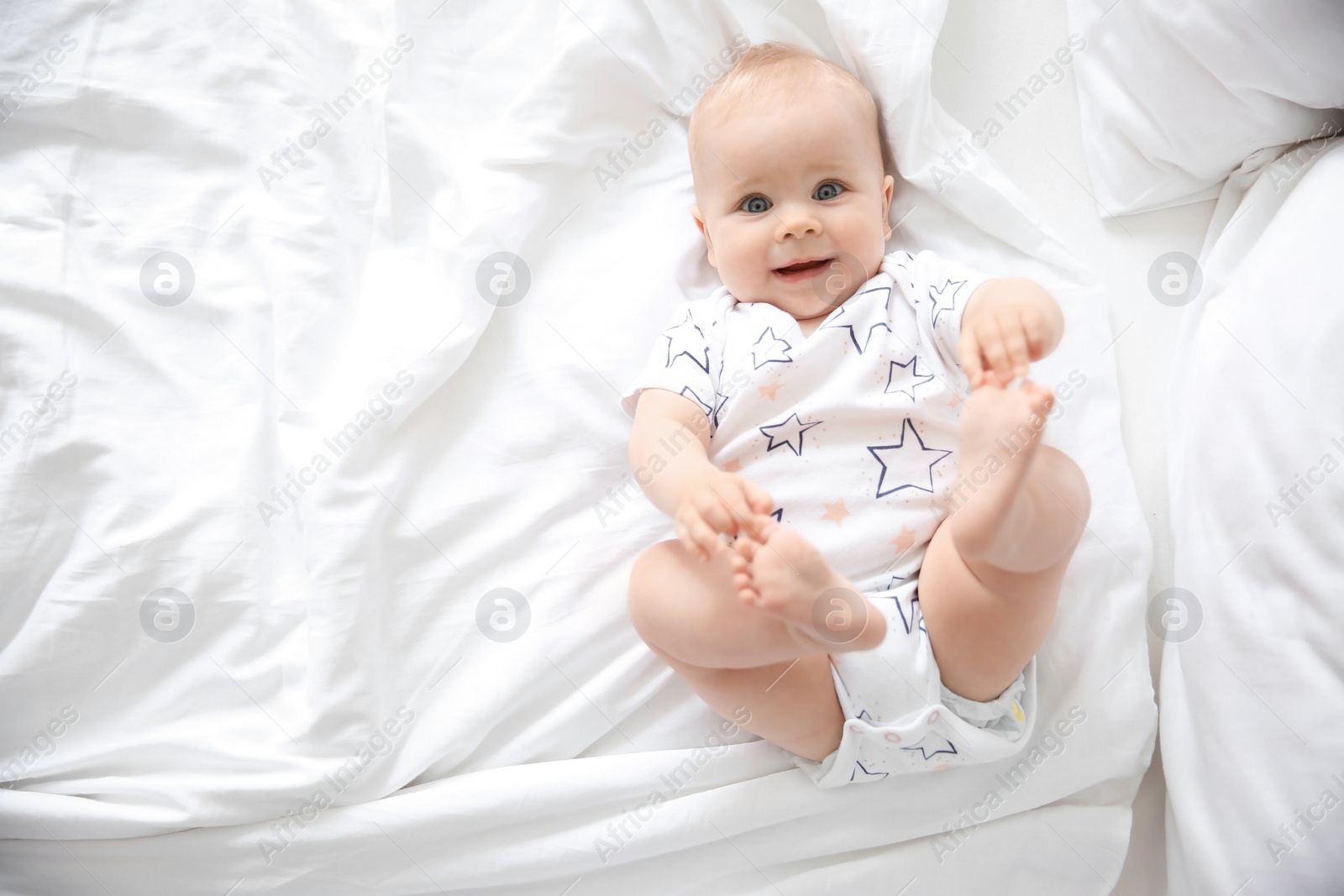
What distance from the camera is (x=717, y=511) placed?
858 mm

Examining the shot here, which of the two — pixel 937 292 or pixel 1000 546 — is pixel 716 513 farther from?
pixel 937 292

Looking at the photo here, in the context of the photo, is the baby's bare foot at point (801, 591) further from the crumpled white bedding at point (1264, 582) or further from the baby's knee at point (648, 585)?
the crumpled white bedding at point (1264, 582)

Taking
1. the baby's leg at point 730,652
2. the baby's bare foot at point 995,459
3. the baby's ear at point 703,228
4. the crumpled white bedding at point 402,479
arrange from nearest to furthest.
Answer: the baby's bare foot at point 995,459, the baby's leg at point 730,652, the crumpled white bedding at point 402,479, the baby's ear at point 703,228

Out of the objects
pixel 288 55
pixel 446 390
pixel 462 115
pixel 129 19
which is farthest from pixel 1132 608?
pixel 129 19

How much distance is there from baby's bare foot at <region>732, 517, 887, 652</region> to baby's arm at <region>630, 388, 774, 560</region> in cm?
3

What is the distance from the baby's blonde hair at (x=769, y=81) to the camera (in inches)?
45.0

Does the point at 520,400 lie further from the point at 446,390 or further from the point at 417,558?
the point at 417,558

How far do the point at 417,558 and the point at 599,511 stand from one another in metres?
0.24

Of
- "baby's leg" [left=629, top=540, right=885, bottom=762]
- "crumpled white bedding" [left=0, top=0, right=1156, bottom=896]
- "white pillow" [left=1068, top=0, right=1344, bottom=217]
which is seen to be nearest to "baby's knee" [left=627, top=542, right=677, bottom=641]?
"baby's leg" [left=629, top=540, right=885, bottom=762]

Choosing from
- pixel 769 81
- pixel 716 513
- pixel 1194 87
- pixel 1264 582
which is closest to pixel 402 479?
pixel 716 513

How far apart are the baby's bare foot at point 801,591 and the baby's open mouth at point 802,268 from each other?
42 centimetres

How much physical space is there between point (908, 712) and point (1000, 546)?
9.4 inches

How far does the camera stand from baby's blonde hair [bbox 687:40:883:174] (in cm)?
114

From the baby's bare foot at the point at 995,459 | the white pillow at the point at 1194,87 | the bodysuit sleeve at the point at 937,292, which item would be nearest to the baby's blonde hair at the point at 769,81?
the bodysuit sleeve at the point at 937,292
